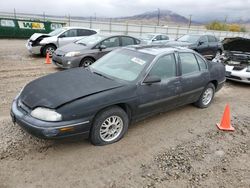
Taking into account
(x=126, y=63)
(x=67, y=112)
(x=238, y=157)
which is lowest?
(x=238, y=157)

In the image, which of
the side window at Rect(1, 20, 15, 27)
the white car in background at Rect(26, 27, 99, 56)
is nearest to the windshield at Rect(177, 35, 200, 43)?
the white car in background at Rect(26, 27, 99, 56)

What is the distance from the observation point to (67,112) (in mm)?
3062

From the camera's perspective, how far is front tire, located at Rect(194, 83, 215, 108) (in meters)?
5.33

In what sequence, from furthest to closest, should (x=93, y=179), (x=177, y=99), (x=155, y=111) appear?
(x=177, y=99), (x=155, y=111), (x=93, y=179)

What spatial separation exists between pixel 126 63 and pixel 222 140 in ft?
7.38

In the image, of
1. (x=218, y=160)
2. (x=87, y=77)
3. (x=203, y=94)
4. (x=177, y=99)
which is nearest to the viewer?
(x=218, y=160)

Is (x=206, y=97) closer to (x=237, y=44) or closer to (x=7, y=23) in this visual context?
(x=237, y=44)

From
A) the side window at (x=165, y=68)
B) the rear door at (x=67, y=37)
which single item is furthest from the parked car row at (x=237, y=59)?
the rear door at (x=67, y=37)

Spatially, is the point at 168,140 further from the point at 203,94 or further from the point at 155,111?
the point at 203,94

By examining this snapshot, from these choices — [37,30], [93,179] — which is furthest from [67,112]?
[37,30]

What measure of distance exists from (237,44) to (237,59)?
2.24 ft

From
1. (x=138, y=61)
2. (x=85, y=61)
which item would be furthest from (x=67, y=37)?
(x=138, y=61)

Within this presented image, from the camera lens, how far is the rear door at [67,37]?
1067 cm

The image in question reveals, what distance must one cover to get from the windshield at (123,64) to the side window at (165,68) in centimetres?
17
